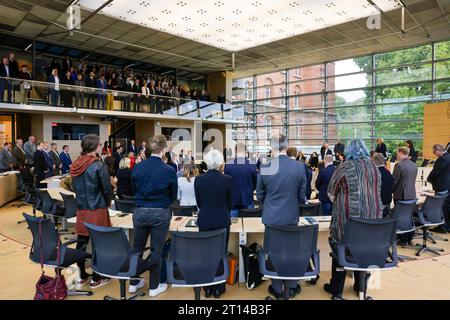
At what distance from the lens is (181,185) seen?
5.03 m

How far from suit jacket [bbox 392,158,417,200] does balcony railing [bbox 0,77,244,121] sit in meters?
11.8

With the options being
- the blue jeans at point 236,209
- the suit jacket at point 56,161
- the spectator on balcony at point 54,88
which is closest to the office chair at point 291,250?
the blue jeans at point 236,209

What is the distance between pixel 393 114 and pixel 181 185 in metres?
12.7

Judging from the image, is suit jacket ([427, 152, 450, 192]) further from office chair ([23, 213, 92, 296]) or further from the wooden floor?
office chair ([23, 213, 92, 296])

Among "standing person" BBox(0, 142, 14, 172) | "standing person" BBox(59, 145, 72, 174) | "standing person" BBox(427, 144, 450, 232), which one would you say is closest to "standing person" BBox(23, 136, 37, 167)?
"standing person" BBox(0, 142, 14, 172)

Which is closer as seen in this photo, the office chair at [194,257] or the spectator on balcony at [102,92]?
the office chair at [194,257]

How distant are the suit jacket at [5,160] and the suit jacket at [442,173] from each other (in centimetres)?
1248

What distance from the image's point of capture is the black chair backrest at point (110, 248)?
9.51 feet

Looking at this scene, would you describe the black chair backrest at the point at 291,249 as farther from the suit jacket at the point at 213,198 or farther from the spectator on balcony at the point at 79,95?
the spectator on balcony at the point at 79,95

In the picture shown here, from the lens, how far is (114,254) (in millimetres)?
2969

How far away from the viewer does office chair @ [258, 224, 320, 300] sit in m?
2.90

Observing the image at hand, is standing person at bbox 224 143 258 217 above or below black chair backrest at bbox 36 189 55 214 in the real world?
above
